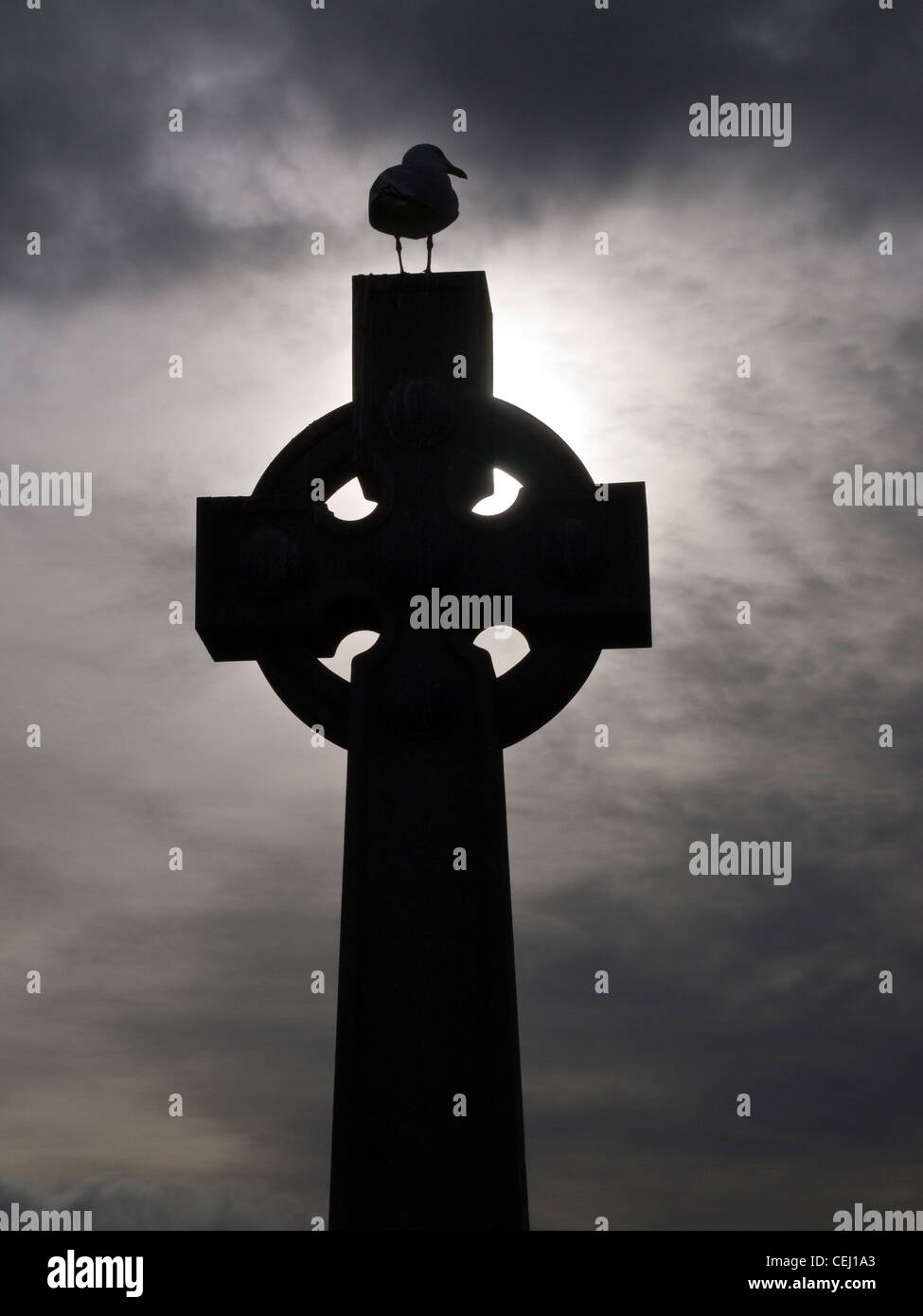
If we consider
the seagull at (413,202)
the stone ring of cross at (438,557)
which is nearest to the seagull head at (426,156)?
the seagull at (413,202)

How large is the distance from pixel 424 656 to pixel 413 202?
3495 mm

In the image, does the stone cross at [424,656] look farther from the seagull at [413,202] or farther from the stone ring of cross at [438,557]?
Answer: the seagull at [413,202]

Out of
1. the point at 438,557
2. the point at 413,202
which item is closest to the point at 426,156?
the point at 413,202

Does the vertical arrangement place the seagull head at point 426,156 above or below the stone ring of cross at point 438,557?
above

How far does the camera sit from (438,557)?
1290 cm

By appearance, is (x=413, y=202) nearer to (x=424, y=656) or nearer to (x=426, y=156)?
(x=426, y=156)

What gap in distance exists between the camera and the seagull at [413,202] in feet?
44.4

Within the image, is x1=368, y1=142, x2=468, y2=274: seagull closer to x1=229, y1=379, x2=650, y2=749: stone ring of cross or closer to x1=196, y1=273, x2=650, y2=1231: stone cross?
x1=196, y1=273, x2=650, y2=1231: stone cross

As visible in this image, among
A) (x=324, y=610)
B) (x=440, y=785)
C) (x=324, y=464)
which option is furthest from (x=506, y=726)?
(x=324, y=464)

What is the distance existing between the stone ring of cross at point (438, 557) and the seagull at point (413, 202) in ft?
4.38

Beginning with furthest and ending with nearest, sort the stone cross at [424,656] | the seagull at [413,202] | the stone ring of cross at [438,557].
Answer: the seagull at [413,202], the stone ring of cross at [438,557], the stone cross at [424,656]

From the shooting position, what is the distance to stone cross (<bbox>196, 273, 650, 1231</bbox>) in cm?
1157
